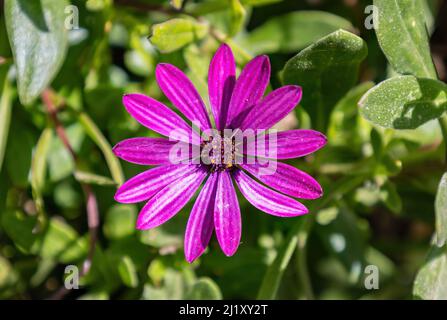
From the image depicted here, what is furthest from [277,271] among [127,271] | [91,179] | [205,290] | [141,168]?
[91,179]

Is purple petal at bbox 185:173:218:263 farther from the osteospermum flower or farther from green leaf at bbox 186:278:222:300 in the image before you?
green leaf at bbox 186:278:222:300

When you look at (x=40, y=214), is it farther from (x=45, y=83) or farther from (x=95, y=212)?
(x=45, y=83)

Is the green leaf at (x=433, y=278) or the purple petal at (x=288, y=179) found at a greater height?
the purple petal at (x=288, y=179)

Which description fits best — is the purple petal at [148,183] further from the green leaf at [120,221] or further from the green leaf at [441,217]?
the green leaf at [441,217]

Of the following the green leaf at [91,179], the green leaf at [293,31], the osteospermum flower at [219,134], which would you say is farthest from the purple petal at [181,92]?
the green leaf at [293,31]

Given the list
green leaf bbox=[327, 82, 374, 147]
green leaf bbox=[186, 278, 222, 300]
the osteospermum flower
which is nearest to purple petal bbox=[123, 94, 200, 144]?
the osteospermum flower

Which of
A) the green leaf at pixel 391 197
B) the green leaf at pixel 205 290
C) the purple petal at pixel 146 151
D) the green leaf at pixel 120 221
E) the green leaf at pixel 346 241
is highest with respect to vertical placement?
the purple petal at pixel 146 151
